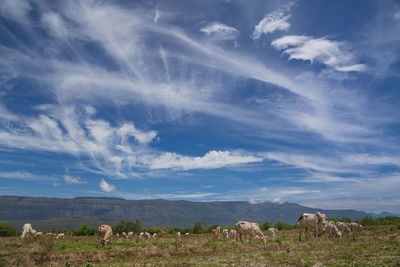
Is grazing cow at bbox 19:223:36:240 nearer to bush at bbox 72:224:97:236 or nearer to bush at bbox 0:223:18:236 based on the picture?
bush at bbox 72:224:97:236

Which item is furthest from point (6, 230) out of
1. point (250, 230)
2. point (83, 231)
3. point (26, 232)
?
point (250, 230)

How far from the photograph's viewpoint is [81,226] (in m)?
53.8

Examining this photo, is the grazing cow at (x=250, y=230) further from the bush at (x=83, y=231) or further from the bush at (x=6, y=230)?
the bush at (x=6, y=230)

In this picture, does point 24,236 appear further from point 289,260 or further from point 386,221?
point 386,221

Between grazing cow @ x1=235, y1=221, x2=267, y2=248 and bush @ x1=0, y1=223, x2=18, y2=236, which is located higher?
grazing cow @ x1=235, y1=221, x2=267, y2=248

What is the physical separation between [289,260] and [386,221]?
2046 inches

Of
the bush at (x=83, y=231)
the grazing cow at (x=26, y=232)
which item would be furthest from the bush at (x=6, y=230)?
the grazing cow at (x=26, y=232)

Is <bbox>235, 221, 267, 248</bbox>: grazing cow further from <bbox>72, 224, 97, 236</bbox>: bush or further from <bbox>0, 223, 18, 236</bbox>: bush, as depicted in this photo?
<bbox>0, 223, 18, 236</bbox>: bush

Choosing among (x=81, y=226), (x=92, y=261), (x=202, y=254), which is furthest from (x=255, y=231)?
(x=81, y=226)

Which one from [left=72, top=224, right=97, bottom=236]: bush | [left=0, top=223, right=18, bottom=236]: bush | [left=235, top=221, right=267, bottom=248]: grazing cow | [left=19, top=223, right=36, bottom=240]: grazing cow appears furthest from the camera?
[left=72, top=224, right=97, bottom=236]: bush

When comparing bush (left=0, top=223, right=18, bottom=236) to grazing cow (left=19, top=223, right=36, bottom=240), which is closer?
grazing cow (left=19, top=223, right=36, bottom=240)

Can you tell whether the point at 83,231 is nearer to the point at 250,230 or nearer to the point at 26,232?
the point at 26,232

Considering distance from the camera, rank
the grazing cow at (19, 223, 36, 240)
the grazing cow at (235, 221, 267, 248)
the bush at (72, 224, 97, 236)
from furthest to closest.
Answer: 1. the bush at (72, 224, 97, 236)
2. the grazing cow at (19, 223, 36, 240)
3. the grazing cow at (235, 221, 267, 248)

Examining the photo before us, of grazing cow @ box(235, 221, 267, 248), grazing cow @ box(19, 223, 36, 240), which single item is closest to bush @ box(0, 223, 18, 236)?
grazing cow @ box(19, 223, 36, 240)
